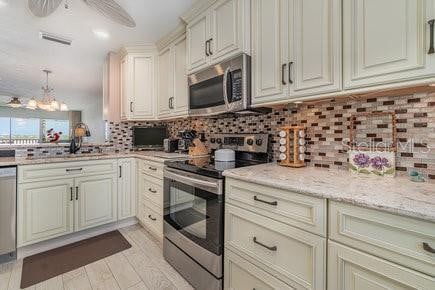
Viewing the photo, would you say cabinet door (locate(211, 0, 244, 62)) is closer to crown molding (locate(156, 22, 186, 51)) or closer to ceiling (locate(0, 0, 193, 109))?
ceiling (locate(0, 0, 193, 109))

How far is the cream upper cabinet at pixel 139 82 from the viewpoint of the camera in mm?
2822

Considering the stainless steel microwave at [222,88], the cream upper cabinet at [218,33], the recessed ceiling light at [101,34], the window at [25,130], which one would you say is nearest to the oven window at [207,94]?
the stainless steel microwave at [222,88]

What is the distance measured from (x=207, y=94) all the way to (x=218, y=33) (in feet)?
1.65

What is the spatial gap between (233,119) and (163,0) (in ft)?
3.94

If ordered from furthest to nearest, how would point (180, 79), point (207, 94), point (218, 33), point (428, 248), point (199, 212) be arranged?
point (180, 79), point (207, 94), point (218, 33), point (199, 212), point (428, 248)

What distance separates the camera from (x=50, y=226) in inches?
81.4

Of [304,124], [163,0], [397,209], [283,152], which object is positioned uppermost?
[163,0]

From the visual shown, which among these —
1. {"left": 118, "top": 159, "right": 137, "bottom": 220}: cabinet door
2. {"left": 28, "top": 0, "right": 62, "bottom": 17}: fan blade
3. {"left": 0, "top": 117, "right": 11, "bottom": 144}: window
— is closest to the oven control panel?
{"left": 118, "top": 159, "right": 137, "bottom": 220}: cabinet door

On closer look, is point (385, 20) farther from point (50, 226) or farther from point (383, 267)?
point (50, 226)

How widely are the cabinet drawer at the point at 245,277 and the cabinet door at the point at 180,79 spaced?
60.1 inches

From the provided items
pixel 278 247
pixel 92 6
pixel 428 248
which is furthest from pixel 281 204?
pixel 92 6

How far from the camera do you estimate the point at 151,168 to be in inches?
90.0

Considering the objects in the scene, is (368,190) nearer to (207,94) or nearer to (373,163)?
(373,163)

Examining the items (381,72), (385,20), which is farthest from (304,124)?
(385,20)
